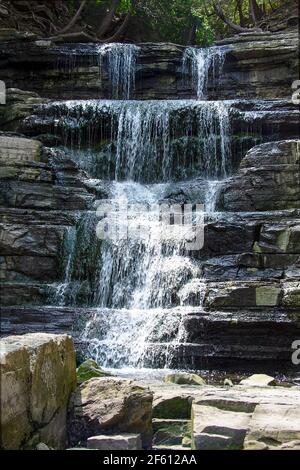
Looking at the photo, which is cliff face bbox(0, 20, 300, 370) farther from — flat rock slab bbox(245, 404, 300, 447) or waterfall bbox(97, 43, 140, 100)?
flat rock slab bbox(245, 404, 300, 447)

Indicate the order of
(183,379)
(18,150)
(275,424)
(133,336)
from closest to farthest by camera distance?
(275,424) → (183,379) → (133,336) → (18,150)

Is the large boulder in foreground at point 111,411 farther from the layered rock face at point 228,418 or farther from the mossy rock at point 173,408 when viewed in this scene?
the mossy rock at point 173,408

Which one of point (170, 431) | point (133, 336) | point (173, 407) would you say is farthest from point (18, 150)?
point (170, 431)

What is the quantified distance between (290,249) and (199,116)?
7.77 metres

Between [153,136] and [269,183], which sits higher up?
[153,136]

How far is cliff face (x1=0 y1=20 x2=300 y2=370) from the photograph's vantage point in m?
11.9

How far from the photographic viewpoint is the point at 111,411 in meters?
5.80

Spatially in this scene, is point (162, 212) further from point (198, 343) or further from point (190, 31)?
point (190, 31)

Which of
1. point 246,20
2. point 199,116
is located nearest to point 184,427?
point 199,116

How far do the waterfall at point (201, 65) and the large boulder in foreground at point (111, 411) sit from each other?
18.7 m

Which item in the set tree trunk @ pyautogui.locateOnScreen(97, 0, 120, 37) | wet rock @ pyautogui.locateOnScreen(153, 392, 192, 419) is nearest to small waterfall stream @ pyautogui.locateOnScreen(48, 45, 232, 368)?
tree trunk @ pyautogui.locateOnScreen(97, 0, 120, 37)

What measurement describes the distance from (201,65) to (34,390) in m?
20.1

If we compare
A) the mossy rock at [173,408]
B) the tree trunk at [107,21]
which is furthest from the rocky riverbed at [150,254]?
the tree trunk at [107,21]

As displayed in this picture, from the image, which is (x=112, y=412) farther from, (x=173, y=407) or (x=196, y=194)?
(x=196, y=194)
